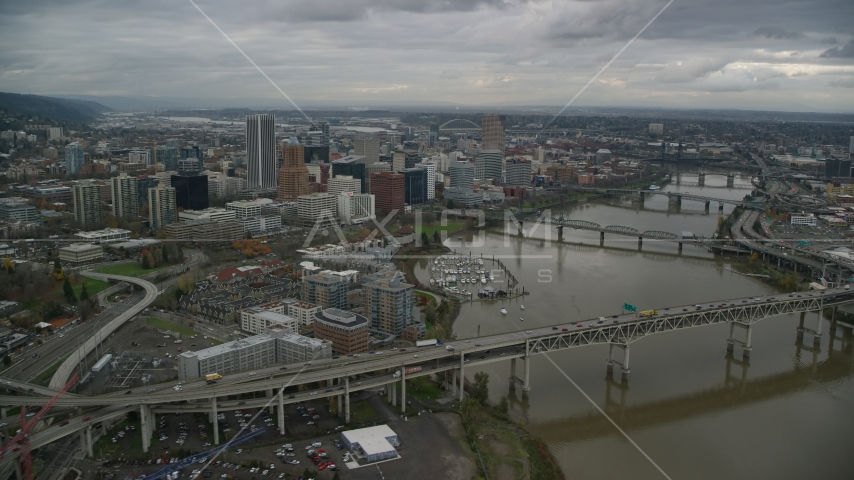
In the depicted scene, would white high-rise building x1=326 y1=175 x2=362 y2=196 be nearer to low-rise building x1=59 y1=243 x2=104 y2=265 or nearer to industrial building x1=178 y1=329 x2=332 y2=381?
low-rise building x1=59 y1=243 x2=104 y2=265

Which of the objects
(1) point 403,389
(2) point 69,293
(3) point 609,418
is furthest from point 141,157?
(3) point 609,418

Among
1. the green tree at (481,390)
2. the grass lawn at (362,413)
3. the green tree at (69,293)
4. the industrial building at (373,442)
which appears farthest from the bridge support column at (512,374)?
the green tree at (69,293)

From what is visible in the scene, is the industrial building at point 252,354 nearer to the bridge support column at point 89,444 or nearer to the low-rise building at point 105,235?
the bridge support column at point 89,444

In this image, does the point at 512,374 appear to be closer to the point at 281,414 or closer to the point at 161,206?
the point at 281,414

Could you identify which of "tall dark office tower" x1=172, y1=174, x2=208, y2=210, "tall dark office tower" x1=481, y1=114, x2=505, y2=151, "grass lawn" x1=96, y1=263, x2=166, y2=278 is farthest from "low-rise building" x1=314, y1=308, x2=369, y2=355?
"tall dark office tower" x1=481, y1=114, x2=505, y2=151

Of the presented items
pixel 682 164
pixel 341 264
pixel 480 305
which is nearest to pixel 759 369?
pixel 480 305

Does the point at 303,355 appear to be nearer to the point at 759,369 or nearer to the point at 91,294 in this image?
the point at 91,294
